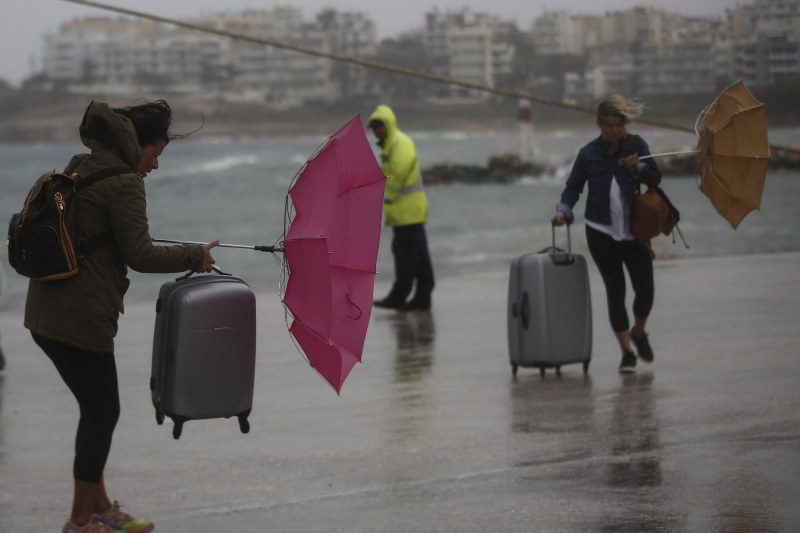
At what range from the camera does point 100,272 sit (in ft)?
16.7

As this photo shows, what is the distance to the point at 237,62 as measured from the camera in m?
124

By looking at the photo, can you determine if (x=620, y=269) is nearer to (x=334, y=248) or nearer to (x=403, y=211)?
(x=334, y=248)

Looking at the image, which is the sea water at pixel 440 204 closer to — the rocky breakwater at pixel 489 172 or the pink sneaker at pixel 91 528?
the rocky breakwater at pixel 489 172

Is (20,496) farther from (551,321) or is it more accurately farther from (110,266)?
(551,321)

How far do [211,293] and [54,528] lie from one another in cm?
113

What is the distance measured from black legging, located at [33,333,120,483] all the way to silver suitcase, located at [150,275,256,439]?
0.25 m

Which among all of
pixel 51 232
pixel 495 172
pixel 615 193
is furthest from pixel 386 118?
pixel 495 172

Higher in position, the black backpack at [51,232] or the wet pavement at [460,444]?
the black backpack at [51,232]

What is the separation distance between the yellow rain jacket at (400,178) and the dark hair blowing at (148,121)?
6831mm

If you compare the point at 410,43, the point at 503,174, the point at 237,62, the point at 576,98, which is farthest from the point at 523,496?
the point at 237,62

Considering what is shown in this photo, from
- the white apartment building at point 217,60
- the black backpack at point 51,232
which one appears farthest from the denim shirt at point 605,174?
the white apartment building at point 217,60

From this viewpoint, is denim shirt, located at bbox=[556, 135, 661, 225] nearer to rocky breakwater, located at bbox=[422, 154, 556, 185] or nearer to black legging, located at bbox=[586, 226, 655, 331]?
black legging, located at bbox=[586, 226, 655, 331]

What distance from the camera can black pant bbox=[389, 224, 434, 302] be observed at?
12.3 m

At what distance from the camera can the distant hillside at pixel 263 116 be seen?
94.2 m
